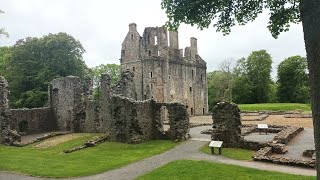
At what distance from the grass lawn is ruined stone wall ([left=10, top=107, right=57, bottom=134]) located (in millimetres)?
7789

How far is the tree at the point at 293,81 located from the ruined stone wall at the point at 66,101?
175 ft

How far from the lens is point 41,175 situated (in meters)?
16.0

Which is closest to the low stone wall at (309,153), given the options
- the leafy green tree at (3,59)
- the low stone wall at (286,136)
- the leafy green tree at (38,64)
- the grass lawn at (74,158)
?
the low stone wall at (286,136)

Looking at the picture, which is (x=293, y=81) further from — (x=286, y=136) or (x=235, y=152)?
(x=235, y=152)

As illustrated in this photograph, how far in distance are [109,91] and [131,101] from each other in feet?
10.3

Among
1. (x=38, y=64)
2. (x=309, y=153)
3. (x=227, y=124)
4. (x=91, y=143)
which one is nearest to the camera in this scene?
(x=309, y=153)

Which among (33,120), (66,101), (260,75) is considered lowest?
(33,120)

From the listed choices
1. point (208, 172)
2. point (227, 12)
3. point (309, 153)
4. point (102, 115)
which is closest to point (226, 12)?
point (227, 12)

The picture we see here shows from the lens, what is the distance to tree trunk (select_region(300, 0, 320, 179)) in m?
8.14

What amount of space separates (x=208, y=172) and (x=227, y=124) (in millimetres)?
7803

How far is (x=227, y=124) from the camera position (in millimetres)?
22641

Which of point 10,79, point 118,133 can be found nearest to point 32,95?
point 10,79

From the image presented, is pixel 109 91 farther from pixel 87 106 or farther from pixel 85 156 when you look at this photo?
pixel 85 156

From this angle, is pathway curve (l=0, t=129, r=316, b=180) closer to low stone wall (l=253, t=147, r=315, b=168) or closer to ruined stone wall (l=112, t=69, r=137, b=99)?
low stone wall (l=253, t=147, r=315, b=168)
